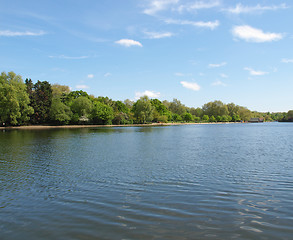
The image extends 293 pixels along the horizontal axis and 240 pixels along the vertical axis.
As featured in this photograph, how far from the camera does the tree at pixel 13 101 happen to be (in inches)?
2662

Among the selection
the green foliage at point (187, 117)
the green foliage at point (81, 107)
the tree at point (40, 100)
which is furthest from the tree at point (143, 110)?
the green foliage at point (187, 117)

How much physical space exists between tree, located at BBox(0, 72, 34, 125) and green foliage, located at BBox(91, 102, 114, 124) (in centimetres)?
2476

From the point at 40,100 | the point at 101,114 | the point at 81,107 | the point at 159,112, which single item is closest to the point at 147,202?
the point at 40,100

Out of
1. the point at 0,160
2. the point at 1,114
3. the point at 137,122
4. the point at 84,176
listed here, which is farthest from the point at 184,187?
the point at 137,122

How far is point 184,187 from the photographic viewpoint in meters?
10.8

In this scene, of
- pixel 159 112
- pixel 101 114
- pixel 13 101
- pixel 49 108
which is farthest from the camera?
pixel 159 112

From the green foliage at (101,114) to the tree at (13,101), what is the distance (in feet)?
81.2

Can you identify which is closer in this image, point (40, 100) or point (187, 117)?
point (40, 100)

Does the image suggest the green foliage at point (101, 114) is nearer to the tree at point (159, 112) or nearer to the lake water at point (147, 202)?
the tree at point (159, 112)

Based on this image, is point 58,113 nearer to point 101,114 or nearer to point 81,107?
point 81,107

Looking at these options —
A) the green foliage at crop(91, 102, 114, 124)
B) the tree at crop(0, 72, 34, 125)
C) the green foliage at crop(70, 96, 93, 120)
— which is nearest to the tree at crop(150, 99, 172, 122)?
the green foliage at crop(91, 102, 114, 124)

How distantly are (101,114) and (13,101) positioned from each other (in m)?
34.0

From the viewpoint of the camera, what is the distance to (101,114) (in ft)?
309

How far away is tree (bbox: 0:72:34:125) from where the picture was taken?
67625 millimetres
